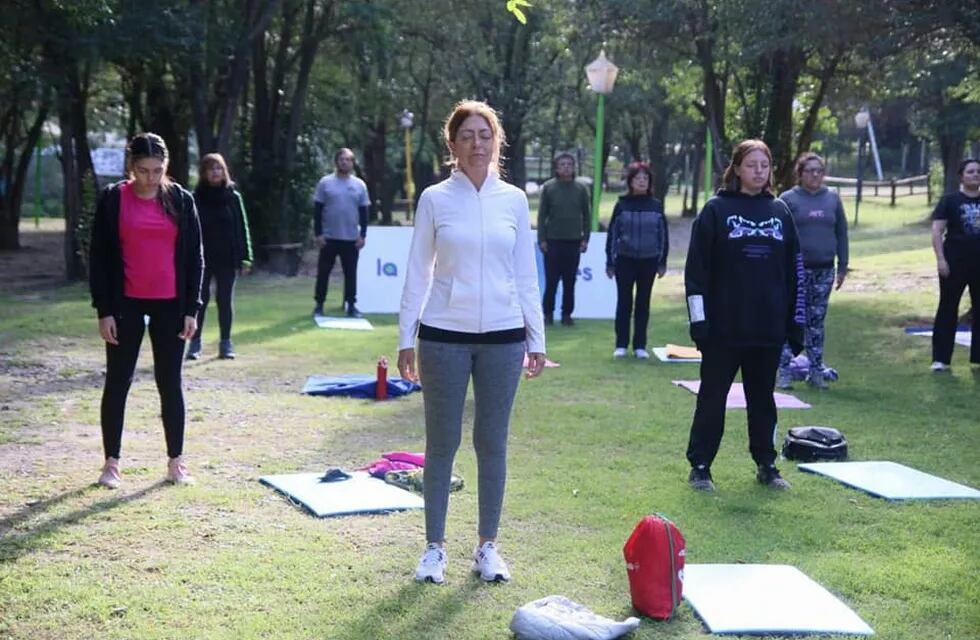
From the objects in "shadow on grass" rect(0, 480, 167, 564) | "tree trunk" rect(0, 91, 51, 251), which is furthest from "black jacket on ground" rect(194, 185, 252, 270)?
"tree trunk" rect(0, 91, 51, 251)

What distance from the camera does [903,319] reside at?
15148mm

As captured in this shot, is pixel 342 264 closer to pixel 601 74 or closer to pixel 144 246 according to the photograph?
pixel 601 74

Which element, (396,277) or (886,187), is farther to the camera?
(886,187)

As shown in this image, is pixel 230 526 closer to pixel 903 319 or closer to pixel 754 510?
pixel 754 510

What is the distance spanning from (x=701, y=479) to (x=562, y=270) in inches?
310

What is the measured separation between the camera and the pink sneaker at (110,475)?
6.38m

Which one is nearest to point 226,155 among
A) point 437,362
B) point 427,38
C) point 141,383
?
point 427,38

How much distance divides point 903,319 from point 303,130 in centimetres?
1391

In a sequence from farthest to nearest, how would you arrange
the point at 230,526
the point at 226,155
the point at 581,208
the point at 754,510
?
the point at 226,155
the point at 581,208
the point at 754,510
the point at 230,526

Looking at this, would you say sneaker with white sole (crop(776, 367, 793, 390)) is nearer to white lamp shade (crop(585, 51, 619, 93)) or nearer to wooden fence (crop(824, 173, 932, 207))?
white lamp shade (crop(585, 51, 619, 93))

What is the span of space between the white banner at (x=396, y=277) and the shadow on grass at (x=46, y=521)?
9846mm

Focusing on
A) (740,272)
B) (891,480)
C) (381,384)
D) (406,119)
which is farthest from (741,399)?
(406,119)

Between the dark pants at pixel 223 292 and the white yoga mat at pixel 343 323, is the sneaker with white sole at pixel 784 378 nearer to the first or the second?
the dark pants at pixel 223 292

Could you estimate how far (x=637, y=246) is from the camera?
11562 mm
